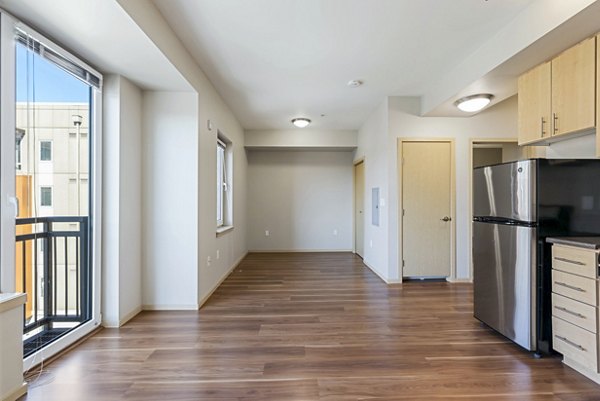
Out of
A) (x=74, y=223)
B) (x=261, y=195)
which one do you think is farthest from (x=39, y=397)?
(x=261, y=195)

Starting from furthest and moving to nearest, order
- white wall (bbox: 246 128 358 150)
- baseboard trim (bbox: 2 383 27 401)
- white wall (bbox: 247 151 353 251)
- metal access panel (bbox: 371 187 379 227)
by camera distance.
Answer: white wall (bbox: 247 151 353 251) < white wall (bbox: 246 128 358 150) < metal access panel (bbox: 371 187 379 227) < baseboard trim (bbox: 2 383 27 401)

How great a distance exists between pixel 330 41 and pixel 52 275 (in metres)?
3.19

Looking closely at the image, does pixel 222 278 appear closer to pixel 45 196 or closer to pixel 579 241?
pixel 45 196

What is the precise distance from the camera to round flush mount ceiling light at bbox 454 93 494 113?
3568 millimetres

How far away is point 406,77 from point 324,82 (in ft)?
3.27

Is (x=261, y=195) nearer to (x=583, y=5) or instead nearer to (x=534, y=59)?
(x=534, y=59)

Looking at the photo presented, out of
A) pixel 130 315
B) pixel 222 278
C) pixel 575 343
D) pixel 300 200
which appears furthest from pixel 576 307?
pixel 300 200

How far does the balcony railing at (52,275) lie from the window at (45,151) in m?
0.47

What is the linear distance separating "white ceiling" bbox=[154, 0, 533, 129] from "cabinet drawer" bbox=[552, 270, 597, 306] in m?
2.03

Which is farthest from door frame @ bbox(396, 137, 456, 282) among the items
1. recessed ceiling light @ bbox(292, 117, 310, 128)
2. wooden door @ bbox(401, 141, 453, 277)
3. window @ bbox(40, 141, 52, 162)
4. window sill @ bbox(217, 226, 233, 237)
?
window @ bbox(40, 141, 52, 162)

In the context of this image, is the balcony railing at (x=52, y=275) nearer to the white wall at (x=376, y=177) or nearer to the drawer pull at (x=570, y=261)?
the white wall at (x=376, y=177)

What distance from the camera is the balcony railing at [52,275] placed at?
2287mm

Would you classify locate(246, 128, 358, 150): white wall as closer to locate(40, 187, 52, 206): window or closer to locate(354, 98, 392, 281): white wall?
locate(354, 98, 392, 281): white wall

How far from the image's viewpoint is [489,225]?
2742 mm
